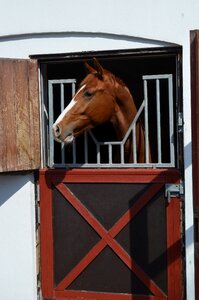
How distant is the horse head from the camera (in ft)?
12.6

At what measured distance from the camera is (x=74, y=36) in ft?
13.1

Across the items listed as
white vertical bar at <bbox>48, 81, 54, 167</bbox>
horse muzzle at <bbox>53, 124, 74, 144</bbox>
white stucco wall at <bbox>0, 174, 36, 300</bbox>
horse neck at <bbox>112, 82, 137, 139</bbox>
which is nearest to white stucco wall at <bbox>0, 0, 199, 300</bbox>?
white stucco wall at <bbox>0, 174, 36, 300</bbox>

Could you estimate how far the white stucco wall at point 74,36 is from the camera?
376cm

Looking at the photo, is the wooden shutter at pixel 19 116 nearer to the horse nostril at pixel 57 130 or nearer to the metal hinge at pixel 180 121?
the horse nostril at pixel 57 130

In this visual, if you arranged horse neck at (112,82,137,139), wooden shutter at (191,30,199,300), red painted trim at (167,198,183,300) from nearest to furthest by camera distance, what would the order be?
wooden shutter at (191,30,199,300) → red painted trim at (167,198,183,300) → horse neck at (112,82,137,139)

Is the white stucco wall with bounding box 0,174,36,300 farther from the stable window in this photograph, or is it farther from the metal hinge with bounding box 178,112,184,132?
the metal hinge with bounding box 178,112,184,132

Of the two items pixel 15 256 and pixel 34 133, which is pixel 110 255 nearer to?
pixel 15 256

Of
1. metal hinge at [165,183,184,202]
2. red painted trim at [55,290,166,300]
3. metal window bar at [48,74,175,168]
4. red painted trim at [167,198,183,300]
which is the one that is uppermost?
metal window bar at [48,74,175,168]

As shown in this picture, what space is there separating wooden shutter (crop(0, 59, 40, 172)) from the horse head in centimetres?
30

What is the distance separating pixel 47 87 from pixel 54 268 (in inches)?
56.9

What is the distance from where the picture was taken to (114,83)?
4.05 meters

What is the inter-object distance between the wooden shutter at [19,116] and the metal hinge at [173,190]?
3.34 feet

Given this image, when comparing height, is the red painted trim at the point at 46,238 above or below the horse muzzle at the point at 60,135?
below

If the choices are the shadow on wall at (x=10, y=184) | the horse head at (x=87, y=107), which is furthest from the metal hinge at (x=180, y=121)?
the shadow on wall at (x=10, y=184)
